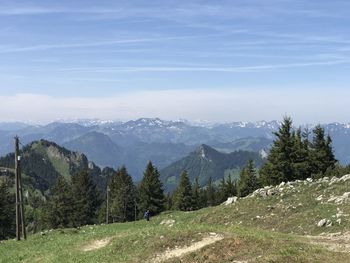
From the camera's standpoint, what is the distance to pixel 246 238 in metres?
27.4

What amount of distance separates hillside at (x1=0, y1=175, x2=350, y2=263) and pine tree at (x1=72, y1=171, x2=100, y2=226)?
235 feet

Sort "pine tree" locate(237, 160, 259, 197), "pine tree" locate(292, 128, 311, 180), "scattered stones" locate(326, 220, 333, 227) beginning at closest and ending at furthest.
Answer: "scattered stones" locate(326, 220, 333, 227) < "pine tree" locate(292, 128, 311, 180) < "pine tree" locate(237, 160, 259, 197)

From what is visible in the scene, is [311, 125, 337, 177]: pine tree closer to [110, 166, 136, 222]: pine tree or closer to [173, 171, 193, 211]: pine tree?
[173, 171, 193, 211]: pine tree

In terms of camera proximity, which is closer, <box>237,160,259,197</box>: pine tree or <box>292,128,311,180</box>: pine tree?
<box>292,128,311,180</box>: pine tree

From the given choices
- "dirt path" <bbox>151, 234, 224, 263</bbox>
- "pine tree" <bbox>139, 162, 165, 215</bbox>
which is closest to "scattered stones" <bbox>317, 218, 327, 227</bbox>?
"dirt path" <bbox>151, 234, 224, 263</bbox>

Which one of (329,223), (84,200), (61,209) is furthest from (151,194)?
(329,223)

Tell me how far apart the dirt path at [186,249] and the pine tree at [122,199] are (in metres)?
88.7

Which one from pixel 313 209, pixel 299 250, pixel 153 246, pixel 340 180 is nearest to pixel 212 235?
pixel 153 246

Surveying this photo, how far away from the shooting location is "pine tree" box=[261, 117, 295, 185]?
7712 centimetres

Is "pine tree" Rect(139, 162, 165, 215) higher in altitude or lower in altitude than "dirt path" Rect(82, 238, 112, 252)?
lower

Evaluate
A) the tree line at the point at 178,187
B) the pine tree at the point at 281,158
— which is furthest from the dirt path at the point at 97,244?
the pine tree at the point at 281,158

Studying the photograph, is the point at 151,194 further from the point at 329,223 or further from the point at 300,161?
the point at 329,223

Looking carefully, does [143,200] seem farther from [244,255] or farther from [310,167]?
[244,255]

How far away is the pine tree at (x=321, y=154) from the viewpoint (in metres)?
79.0
